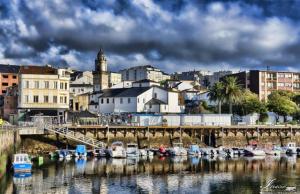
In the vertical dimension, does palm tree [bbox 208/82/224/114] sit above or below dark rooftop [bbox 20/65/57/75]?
below

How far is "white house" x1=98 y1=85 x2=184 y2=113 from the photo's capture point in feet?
453

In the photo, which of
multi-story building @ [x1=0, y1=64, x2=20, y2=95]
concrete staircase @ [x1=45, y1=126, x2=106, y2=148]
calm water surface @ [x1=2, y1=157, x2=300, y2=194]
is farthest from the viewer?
multi-story building @ [x1=0, y1=64, x2=20, y2=95]

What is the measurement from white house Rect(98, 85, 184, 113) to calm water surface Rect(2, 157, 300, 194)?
42.9 m

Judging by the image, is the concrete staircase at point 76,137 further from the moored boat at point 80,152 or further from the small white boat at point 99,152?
the moored boat at point 80,152

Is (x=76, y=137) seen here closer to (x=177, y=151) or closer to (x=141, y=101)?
(x=177, y=151)

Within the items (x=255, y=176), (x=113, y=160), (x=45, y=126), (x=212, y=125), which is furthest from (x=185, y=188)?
(x=212, y=125)

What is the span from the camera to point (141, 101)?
138 meters

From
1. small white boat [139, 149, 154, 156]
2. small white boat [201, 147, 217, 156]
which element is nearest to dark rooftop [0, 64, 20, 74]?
small white boat [139, 149, 154, 156]

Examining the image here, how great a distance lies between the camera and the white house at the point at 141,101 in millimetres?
138000

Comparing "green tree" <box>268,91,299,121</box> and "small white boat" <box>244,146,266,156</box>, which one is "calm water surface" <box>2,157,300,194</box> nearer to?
"small white boat" <box>244,146,266,156</box>

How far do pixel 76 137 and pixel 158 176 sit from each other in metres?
34.0

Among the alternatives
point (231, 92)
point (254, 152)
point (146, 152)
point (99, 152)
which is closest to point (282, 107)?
point (231, 92)

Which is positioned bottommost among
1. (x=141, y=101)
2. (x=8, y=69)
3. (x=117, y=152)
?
(x=117, y=152)

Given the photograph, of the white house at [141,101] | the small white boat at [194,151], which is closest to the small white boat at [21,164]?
the small white boat at [194,151]
